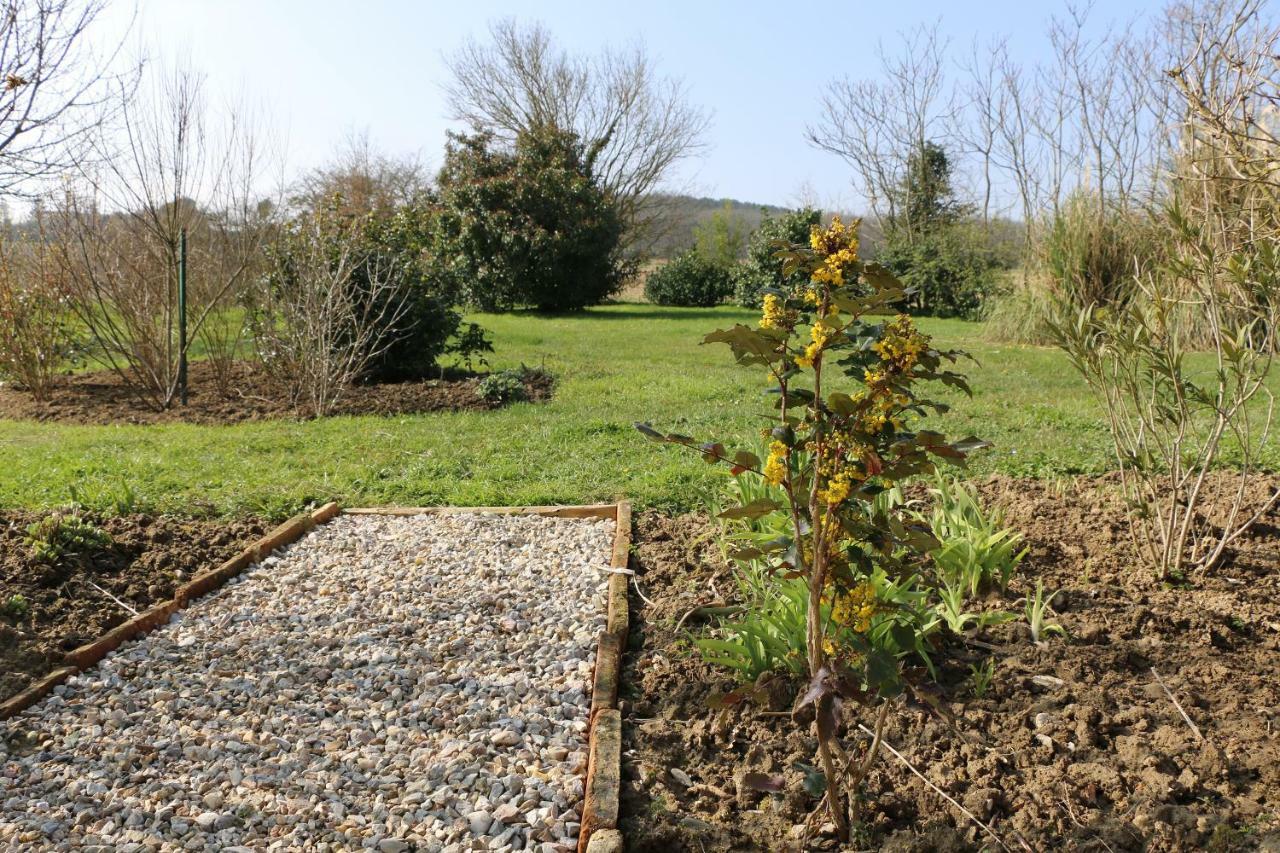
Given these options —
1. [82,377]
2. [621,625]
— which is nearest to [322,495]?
[621,625]

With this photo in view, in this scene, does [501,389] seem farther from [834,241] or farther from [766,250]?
[766,250]

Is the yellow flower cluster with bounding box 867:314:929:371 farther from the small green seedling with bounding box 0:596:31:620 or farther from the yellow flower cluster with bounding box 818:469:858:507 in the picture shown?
the small green seedling with bounding box 0:596:31:620

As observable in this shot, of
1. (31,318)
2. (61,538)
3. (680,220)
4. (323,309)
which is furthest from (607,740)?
(680,220)

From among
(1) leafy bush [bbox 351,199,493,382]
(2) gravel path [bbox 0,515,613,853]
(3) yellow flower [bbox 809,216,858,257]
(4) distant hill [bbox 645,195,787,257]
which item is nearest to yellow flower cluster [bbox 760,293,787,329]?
(3) yellow flower [bbox 809,216,858,257]

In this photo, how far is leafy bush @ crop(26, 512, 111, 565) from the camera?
3676mm

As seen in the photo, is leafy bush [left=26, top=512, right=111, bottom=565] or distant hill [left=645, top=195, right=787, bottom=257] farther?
distant hill [left=645, top=195, right=787, bottom=257]

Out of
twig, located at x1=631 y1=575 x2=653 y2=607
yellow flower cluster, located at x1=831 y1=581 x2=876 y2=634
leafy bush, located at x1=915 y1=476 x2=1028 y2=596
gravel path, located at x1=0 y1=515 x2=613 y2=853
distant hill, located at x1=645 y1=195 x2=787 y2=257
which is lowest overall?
gravel path, located at x1=0 y1=515 x2=613 y2=853

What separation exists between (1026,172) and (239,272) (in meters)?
15.5

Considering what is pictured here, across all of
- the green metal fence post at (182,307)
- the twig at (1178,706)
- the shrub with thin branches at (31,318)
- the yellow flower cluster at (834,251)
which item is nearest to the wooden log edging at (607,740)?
the yellow flower cluster at (834,251)

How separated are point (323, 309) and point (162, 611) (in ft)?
15.8

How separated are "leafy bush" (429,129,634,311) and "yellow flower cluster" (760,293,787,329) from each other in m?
17.0

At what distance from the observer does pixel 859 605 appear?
1855 mm

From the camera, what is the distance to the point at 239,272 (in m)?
8.12

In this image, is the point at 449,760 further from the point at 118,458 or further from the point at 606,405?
the point at 606,405
